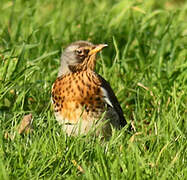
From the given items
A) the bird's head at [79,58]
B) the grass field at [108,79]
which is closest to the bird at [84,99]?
the bird's head at [79,58]

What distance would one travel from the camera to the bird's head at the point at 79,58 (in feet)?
19.4

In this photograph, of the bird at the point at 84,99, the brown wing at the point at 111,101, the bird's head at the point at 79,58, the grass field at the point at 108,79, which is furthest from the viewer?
the bird's head at the point at 79,58

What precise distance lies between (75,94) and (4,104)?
2.41ft

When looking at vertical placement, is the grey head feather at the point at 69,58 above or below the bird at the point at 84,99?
above

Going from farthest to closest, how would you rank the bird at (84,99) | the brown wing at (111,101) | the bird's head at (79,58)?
the bird's head at (79,58) → the brown wing at (111,101) → the bird at (84,99)

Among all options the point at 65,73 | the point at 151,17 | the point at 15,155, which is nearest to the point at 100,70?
the point at 65,73

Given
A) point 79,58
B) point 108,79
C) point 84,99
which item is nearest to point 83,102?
point 84,99

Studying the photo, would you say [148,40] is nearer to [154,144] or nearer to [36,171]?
[154,144]

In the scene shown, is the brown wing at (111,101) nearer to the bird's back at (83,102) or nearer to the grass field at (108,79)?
the bird's back at (83,102)

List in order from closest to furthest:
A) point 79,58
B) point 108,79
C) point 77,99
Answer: point 77,99 < point 79,58 < point 108,79

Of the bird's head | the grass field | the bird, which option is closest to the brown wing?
the bird

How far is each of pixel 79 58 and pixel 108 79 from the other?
716mm

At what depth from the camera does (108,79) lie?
660 cm

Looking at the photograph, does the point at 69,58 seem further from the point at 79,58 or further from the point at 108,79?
the point at 108,79
